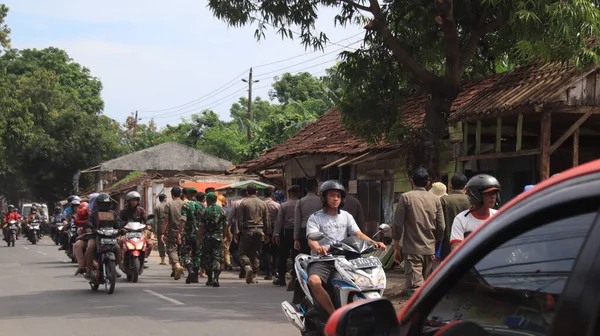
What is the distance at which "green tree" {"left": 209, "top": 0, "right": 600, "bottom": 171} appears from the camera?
37.0ft

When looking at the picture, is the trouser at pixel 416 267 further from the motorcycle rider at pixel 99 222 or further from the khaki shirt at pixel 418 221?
the motorcycle rider at pixel 99 222

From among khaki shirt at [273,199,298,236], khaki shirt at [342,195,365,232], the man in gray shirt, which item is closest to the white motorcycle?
the man in gray shirt

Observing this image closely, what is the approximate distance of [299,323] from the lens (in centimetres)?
775

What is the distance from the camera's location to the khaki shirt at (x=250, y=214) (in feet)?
49.8

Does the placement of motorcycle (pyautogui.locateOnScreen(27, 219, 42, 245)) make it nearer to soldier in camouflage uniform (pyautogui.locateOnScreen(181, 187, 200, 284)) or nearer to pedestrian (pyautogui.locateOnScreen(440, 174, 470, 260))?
soldier in camouflage uniform (pyautogui.locateOnScreen(181, 187, 200, 284))

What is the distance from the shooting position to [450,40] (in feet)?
40.6

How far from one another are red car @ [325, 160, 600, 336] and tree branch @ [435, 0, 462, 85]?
988 centimetres

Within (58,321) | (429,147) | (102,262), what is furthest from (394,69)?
(58,321)

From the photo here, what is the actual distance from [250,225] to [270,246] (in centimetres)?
114

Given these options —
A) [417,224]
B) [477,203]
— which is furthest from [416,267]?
[477,203]

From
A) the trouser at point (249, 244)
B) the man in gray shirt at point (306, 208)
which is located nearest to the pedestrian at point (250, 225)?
the trouser at point (249, 244)

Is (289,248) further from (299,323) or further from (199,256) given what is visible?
(299,323)

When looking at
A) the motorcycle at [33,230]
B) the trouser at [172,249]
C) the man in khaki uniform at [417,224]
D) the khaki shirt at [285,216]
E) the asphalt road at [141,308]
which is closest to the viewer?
the asphalt road at [141,308]

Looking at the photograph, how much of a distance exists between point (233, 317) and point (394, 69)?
18.6 feet
